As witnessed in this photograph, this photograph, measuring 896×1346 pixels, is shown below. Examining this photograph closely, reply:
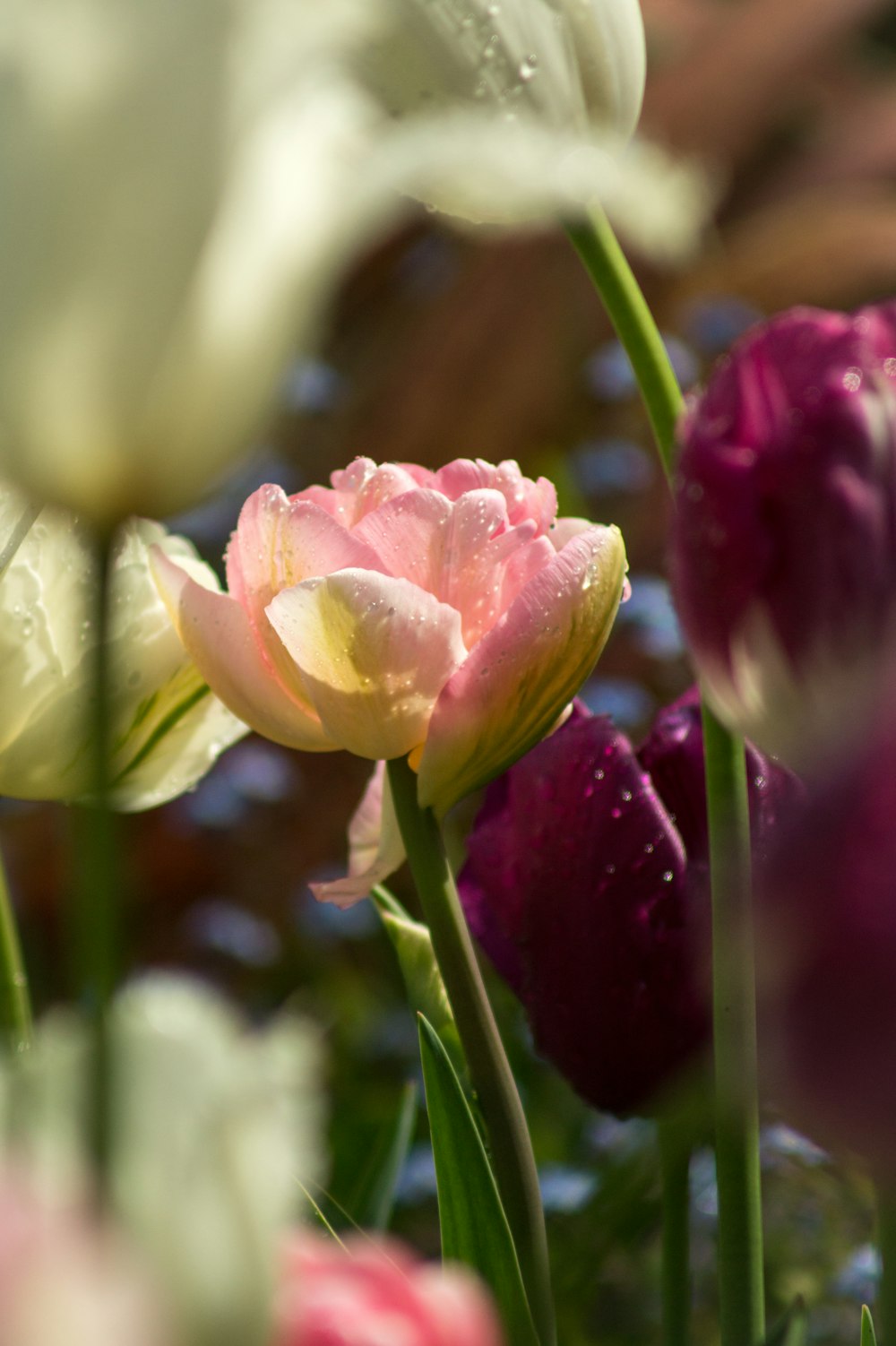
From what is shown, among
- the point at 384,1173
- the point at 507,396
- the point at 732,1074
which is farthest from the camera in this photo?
the point at 507,396

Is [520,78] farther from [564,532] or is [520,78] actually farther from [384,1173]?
[384,1173]

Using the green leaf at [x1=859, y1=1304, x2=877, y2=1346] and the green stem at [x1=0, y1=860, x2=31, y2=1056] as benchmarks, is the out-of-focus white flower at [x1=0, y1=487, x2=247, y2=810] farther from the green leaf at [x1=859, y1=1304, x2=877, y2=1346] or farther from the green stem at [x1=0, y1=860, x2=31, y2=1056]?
the green leaf at [x1=859, y1=1304, x2=877, y2=1346]

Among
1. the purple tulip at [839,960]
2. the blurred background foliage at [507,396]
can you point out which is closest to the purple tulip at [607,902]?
the purple tulip at [839,960]

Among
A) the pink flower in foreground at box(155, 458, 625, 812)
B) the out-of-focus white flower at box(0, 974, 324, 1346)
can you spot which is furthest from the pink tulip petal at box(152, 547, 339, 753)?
the out-of-focus white flower at box(0, 974, 324, 1346)

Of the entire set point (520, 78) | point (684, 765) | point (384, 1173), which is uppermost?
point (520, 78)

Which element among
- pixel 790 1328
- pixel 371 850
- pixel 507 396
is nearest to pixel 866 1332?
pixel 790 1328

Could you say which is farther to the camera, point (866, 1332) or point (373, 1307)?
point (866, 1332)

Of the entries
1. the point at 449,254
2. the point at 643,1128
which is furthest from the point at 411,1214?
the point at 449,254
